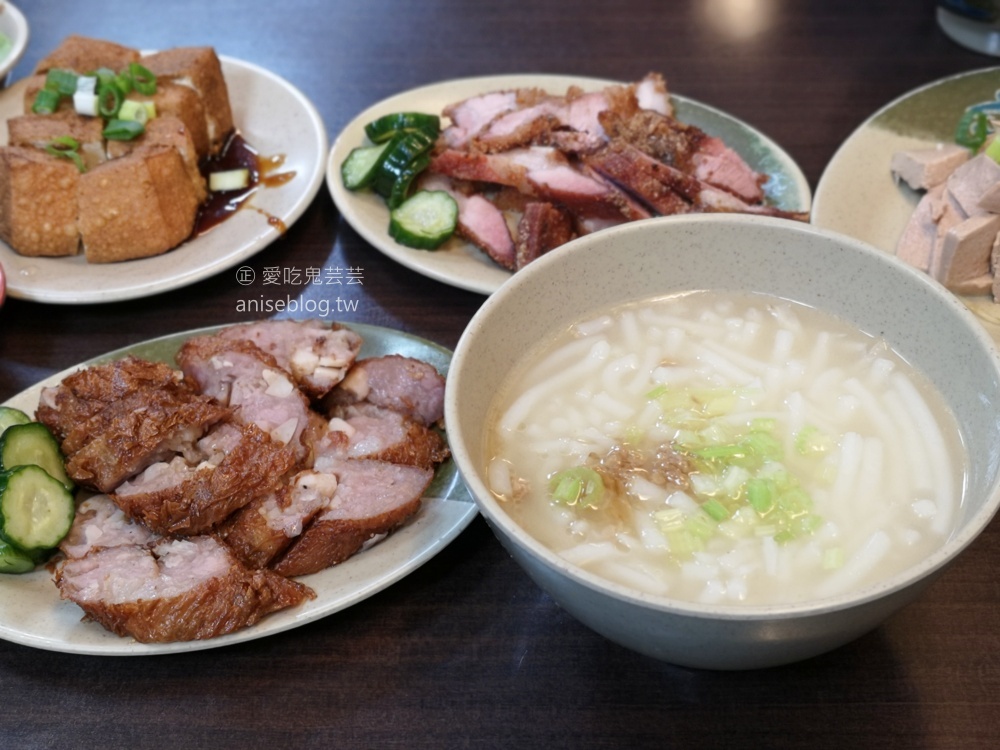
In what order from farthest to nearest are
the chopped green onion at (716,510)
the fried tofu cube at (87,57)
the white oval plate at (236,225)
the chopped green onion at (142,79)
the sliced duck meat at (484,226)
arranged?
the fried tofu cube at (87,57), the chopped green onion at (142,79), the sliced duck meat at (484,226), the white oval plate at (236,225), the chopped green onion at (716,510)

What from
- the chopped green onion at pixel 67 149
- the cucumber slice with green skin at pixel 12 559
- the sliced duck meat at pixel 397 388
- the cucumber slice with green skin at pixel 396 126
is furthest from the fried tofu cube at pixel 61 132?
the cucumber slice with green skin at pixel 12 559

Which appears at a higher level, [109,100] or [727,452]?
[109,100]

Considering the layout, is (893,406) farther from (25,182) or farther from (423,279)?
(25,182)

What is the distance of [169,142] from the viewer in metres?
2.66

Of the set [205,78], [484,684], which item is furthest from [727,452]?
[205,78]

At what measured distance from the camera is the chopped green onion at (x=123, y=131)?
2.66 metres

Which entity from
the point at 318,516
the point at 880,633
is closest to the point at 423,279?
the point at 318,516

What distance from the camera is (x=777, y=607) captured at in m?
1.20

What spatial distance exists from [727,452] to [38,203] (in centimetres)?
199

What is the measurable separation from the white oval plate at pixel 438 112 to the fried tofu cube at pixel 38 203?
722 mm

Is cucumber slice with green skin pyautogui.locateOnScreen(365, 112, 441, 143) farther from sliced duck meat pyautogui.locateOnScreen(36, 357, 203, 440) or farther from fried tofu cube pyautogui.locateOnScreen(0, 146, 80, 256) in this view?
sliced duck meat pyautogui.locateOnScreen(36, 357, 203, 440)

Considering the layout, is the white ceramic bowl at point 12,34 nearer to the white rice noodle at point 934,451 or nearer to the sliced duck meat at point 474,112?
the sliced duck meat at point 474,112

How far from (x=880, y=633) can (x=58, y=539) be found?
1.55 m

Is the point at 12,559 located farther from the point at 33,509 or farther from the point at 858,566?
the point at 858,566
